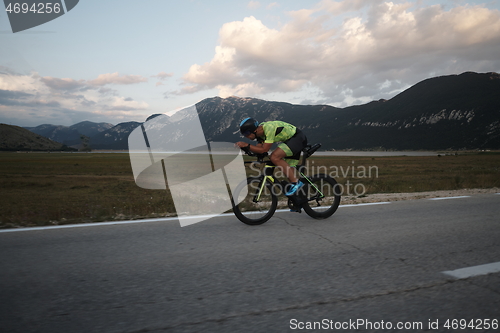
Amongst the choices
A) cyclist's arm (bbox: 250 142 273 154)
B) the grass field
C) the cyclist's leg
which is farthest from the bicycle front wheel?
the grass field

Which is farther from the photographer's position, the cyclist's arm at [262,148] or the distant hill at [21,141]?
the distant hill at [21,141]

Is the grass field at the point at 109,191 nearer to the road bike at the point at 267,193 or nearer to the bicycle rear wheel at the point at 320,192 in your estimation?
the road bike at the point at 267,193

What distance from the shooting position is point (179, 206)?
8.84 meters

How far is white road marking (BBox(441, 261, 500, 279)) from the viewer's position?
3.28m

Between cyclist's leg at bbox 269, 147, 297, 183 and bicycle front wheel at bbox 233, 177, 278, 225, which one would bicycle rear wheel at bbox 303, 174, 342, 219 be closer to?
cyclist's leg at bbox 269, 147, 297, 183

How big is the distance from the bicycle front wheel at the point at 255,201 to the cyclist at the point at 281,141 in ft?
1.33

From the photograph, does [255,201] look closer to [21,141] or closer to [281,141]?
[281,141]

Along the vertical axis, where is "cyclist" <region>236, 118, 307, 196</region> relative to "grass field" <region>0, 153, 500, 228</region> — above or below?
above

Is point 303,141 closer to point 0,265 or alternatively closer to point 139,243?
point 139,243

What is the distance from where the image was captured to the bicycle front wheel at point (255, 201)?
560 centimetres

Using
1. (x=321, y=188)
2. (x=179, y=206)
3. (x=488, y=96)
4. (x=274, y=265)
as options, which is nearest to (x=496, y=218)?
(x=321, y=188)

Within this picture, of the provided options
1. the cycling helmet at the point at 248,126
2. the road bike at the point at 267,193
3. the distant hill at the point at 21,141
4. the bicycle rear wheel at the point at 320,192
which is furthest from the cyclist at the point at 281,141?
the distant hill at the point at 21,141

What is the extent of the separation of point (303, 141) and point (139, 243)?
3459 millimetres

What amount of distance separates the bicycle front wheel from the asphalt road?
26 centimetres
